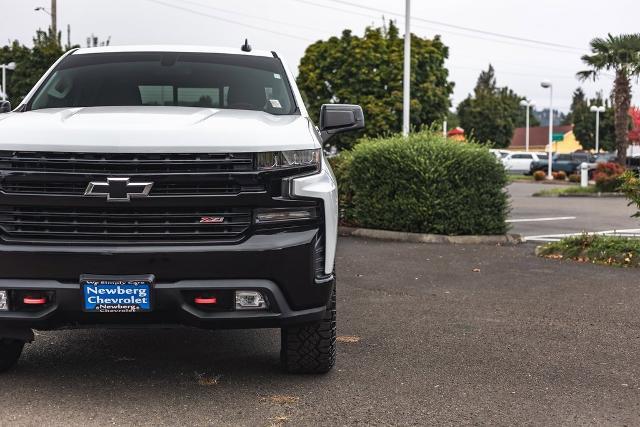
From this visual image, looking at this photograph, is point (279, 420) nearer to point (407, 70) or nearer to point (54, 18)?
point (407, 70)

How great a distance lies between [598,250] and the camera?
33.9ft

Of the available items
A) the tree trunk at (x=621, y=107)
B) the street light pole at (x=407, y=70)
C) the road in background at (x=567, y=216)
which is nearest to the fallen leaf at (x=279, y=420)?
the road in background at (x=567, y=216)

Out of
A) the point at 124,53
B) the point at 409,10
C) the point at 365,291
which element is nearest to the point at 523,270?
the point at 365,291

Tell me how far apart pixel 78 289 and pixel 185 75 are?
7.16ft

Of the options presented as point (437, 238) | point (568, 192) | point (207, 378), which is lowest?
point (207, 378)

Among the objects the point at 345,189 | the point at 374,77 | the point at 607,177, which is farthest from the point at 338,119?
the point at 607,177

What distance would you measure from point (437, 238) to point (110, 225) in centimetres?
872

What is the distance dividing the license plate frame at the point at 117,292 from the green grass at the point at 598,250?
24.3 ft

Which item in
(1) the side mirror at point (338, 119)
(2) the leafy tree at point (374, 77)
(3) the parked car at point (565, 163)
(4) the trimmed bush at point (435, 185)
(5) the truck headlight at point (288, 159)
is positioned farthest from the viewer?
(3) the parked car at point (565, 163)

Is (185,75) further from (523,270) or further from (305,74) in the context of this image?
(305,74)

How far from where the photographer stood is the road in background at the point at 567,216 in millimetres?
15586

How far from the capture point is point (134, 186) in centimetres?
407

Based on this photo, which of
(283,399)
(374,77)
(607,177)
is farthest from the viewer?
(374,77)

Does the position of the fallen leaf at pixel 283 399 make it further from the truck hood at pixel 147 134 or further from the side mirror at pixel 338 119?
the side mirror at pixel 338 119
